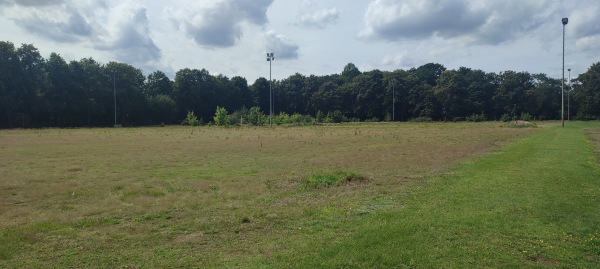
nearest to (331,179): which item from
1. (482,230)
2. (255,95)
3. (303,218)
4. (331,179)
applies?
(331,179)

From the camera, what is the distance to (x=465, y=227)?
820cm

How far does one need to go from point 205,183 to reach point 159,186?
1484 millimetres

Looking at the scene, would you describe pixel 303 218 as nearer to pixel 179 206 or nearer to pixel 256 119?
pixel 179 206

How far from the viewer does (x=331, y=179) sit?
1454cm

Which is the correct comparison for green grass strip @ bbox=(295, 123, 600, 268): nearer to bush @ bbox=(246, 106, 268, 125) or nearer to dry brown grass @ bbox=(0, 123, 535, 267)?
dry brown grass @ bbox=(0, 123, 535, 267)

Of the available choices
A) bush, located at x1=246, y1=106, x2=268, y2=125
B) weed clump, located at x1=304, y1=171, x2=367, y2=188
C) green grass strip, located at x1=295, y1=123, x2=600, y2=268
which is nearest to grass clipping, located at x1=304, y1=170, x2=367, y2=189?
weed clump, located at x1=304, y1=171, x2=367, y2=188

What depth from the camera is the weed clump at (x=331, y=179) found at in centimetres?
1402

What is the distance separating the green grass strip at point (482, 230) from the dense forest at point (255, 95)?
288 feet

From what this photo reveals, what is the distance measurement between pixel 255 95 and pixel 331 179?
4994 inches

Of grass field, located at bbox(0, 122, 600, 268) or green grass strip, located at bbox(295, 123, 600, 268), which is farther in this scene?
grass field, located at bbox(0, 122, 600, 268)

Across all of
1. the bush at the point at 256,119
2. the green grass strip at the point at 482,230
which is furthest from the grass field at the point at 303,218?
the bush at the point at 256,119

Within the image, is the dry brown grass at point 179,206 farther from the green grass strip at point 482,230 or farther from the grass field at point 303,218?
the green grass strip at point 482,230

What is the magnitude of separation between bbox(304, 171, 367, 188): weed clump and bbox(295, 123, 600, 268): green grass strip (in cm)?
259

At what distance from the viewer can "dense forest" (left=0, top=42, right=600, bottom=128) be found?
86938mm
